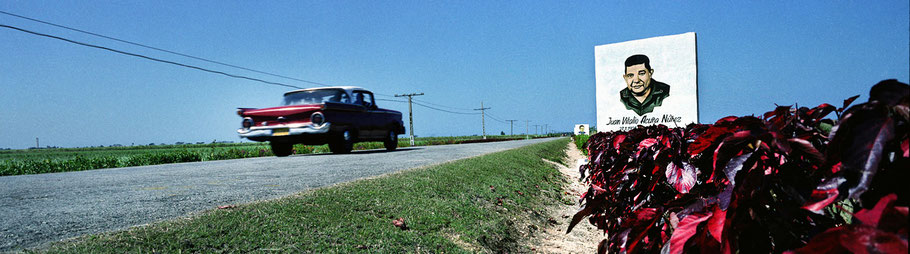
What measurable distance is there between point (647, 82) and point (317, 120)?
7373 mm

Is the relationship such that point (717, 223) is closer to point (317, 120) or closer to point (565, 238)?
point (565, 238)

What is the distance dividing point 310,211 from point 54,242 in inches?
48.7

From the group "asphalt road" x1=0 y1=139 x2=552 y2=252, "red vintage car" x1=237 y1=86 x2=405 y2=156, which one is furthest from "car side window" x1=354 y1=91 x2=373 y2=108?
"asphalt road" x1=0 y1=139 x2=552 y2=252

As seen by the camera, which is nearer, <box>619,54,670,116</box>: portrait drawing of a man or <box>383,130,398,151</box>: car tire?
<box>619,54,670,116</box>: portrait drawing of a man

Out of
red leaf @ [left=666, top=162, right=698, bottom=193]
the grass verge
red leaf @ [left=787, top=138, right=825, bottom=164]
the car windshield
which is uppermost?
the car windshield

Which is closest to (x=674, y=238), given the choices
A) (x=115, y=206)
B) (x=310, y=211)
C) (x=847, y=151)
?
(x=847, y=151)

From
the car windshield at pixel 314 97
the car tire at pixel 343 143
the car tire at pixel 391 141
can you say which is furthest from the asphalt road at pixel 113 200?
the car tire at pixel 391 141

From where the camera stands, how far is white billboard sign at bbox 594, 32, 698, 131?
623 cm

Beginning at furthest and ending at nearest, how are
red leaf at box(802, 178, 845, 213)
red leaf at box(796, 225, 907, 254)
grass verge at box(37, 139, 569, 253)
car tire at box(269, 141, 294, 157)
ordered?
1. car tire at box(269, 141, 294, 157)
2. grass verge at box(37, 139, 569, 253)
3. red leaf at box(802, 178, 845, 213)
4. red leaf at box(796, 225, 907, 254)

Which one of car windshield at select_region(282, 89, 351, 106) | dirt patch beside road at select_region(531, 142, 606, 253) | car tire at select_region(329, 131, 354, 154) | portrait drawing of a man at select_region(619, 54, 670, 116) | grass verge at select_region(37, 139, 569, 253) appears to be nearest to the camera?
grass verge at select_region(37, 139, 569, 253)

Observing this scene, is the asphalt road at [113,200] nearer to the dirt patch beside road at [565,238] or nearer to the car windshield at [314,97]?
the dirt patch beside road at [565,238]

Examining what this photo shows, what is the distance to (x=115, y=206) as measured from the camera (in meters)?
3.08

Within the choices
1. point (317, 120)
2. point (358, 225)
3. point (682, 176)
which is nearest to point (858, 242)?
point (682, 176)

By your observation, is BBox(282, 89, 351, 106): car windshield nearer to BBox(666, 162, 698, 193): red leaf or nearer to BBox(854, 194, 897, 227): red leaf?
BBox(666, 162, 698, 193): red leaf
